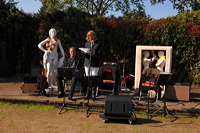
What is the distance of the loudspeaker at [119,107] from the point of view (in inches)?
220

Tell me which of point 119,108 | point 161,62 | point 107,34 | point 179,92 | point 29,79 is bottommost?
point 119,108

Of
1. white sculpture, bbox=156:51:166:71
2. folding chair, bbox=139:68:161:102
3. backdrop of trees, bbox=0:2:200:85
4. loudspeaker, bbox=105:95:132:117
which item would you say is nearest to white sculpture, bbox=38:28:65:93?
backdrop of trees, bbox=0:2:200:85

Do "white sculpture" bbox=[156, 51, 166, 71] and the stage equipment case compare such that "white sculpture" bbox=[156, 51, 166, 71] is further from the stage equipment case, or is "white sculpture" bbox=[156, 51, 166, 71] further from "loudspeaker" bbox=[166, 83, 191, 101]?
the stage equipment case

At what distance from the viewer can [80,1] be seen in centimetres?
1978

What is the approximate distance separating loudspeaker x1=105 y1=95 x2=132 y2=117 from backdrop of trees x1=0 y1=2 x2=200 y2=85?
4.72 metres

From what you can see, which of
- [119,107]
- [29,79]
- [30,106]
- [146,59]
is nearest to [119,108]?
[119,107]

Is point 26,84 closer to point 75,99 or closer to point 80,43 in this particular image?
point 75,99

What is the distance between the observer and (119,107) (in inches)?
220

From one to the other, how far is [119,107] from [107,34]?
5.79m

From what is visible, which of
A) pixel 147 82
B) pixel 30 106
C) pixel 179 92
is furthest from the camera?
pixel 147 82

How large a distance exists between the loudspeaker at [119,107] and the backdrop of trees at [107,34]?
4720mm

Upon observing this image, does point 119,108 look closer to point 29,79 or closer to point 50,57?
point 50,57

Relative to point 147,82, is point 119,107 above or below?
below

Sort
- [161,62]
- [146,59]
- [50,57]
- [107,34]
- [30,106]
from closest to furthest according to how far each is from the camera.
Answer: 1. [30,106]
2. [50,57]
3. [161,62]
4. [146,59]
5. [107,34]
